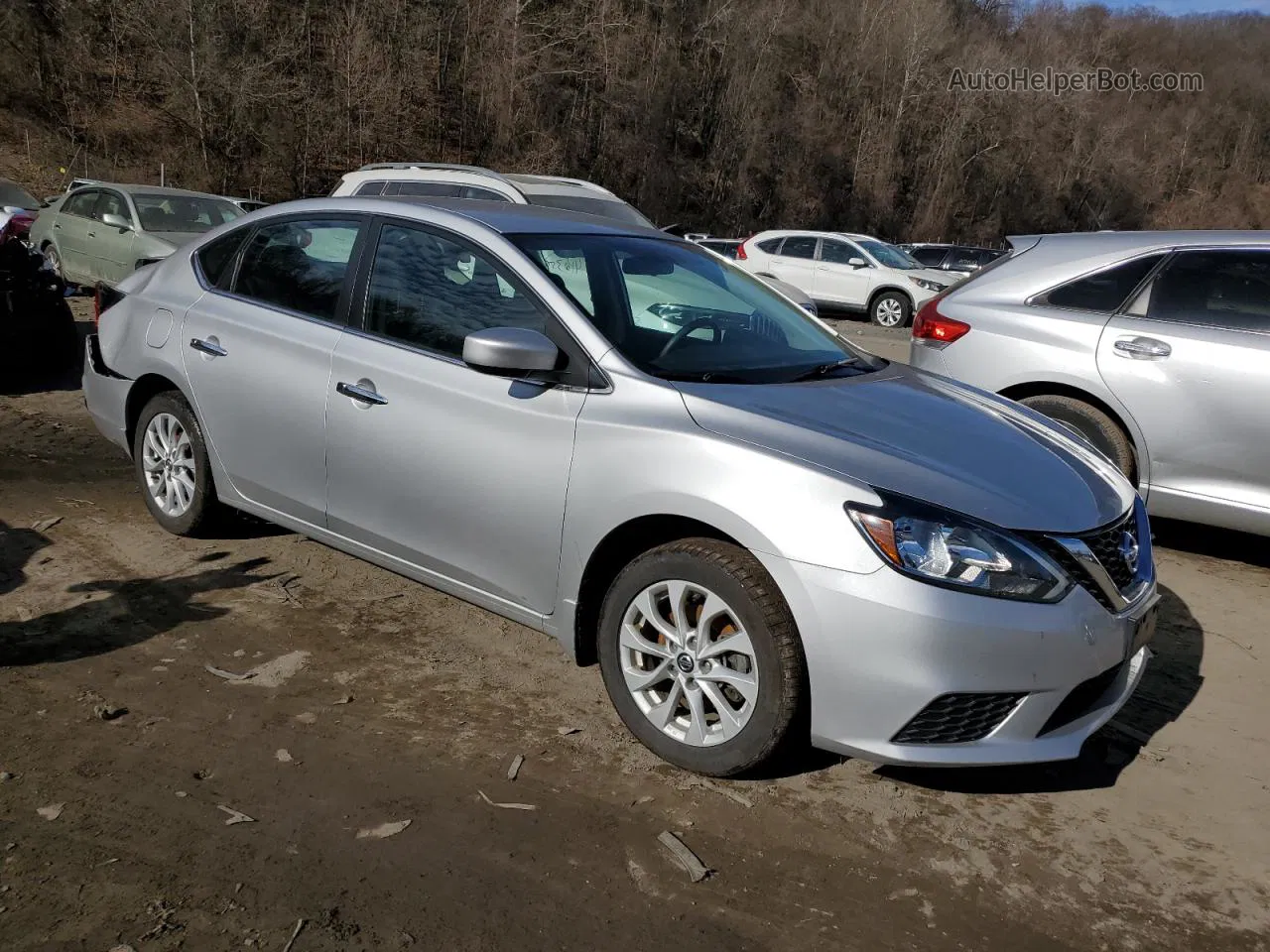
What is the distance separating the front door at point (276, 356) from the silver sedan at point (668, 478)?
0.01 metres

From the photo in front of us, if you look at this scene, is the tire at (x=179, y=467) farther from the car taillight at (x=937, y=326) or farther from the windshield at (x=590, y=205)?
the windshield at (x=590, y=205)

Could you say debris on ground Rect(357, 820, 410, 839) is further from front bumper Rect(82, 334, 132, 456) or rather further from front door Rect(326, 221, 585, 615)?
front bumper Rect(82, 334, 132, 456)

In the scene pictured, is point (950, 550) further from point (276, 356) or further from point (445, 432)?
point (276, 356)

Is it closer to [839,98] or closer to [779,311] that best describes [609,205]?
[779,311]

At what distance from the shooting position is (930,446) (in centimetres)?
333

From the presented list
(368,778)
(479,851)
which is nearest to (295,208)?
(368,778)

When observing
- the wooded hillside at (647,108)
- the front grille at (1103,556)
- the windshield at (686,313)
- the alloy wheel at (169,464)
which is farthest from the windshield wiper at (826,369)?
the wooded hillside at (647,108)

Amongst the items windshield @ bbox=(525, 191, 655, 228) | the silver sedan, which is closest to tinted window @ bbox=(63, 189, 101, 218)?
windshield @ bbox=(525, 191, 655, 228)

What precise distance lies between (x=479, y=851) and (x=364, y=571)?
7.53 feet

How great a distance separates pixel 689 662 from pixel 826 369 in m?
1.35

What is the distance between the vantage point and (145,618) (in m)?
4.23

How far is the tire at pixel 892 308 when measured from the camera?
797 inches

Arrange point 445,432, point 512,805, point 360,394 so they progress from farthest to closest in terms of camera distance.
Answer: point 360,394, point 445,432, point 512,805

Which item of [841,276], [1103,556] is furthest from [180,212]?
[1103,556]
